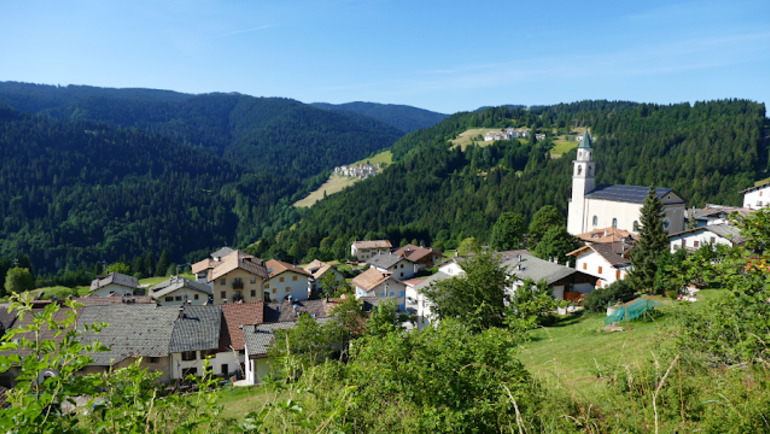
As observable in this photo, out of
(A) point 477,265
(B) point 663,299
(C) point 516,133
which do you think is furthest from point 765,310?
(C) point 516,133

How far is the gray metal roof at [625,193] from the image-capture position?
57156mm

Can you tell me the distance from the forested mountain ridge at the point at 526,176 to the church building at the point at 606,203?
80.6ft

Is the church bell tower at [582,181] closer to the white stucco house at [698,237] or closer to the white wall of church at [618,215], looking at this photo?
the white wall of church at [618,215]

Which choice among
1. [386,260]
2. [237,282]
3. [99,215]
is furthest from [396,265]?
[99,215]

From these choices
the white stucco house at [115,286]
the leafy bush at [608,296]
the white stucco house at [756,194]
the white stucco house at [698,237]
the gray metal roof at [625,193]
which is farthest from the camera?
the white stucco house at [756,194]

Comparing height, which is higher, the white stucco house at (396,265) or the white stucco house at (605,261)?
the white stucco house at (605,261)

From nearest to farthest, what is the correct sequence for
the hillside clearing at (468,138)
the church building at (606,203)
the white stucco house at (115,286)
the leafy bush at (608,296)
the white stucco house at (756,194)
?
the leafy bush at (608,296) < the white stucco house at (115,286) < the church building at (606,203) < the white stucco house at (756,194) < the hillside clearing at (468,138)

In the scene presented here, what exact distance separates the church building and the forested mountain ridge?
80.6 feet

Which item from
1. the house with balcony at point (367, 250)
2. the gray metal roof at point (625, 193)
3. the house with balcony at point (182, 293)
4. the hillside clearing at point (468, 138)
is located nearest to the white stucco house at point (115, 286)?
the house with balcony at point (182, 293)

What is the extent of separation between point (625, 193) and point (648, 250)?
3308 cm

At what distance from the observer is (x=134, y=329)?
103ft

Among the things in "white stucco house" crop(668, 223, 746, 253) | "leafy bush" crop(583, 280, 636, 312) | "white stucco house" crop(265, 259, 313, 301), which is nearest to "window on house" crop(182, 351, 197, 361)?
"white stucco house" crop(265, 259, 313, 301)

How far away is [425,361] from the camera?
6555mm

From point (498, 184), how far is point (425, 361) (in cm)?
12170
